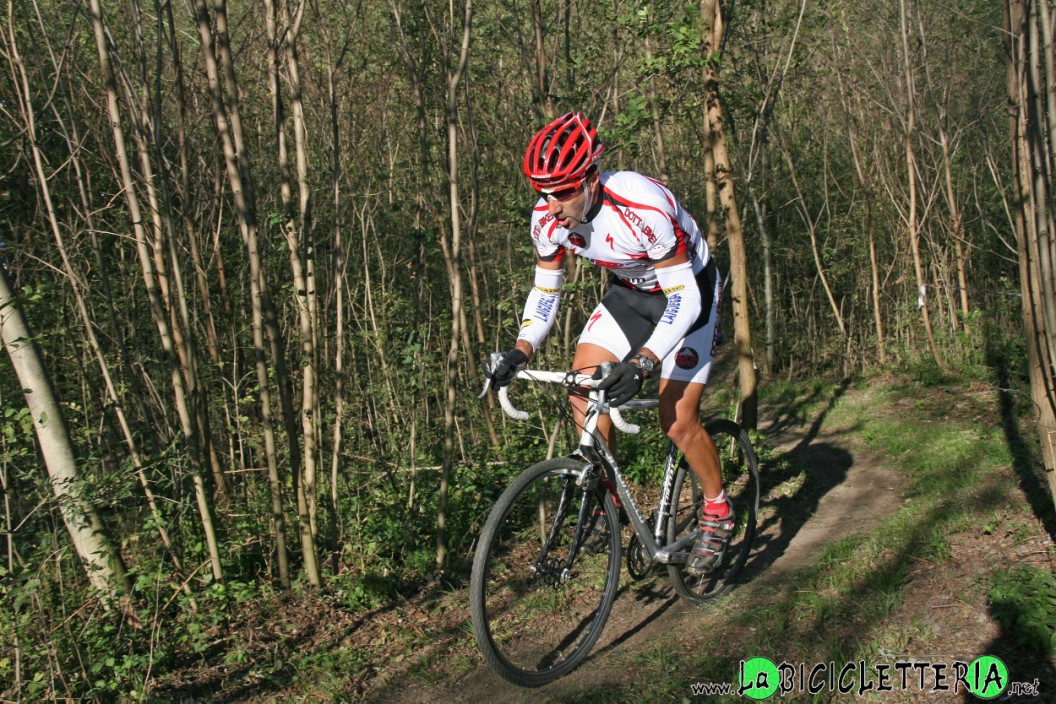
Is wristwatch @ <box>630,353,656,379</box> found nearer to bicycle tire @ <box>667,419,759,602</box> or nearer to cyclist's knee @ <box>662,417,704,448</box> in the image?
cyclist's knee @ <box>662,417,704,448</box>

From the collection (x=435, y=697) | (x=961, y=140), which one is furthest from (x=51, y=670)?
(x=961, y=140)

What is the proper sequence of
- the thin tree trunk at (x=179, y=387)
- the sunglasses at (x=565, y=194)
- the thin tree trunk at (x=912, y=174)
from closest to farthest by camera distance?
the sunglasses at (x=565, y=194)
the thin tree trunk at (x=179, y=387)
the thin tree trunk at (x=912, y=174)

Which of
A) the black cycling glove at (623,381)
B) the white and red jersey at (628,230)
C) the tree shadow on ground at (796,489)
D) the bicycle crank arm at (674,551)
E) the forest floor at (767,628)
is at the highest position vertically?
the white and red jersey at (628,230)

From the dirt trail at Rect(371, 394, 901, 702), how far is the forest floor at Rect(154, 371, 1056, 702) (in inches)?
0.4

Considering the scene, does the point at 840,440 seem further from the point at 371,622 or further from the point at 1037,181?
the point at 371,622

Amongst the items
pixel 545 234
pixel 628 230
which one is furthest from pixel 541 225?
pixel 628 230

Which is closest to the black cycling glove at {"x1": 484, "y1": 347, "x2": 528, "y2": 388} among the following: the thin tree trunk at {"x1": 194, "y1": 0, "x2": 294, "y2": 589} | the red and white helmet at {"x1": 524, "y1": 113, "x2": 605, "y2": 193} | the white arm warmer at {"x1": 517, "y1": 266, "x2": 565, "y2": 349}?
the white arm warmer at {"x1": 517, "y1": 266, "x2": 565, "y2": 349}

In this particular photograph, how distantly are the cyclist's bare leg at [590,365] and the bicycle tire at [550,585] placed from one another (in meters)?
0.31

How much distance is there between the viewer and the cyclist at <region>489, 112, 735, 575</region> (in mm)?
3414

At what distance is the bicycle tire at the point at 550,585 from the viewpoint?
3.45 metres

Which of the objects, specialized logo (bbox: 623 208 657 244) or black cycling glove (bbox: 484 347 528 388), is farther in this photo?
specialized logo (bbox: 623 208 657 244)

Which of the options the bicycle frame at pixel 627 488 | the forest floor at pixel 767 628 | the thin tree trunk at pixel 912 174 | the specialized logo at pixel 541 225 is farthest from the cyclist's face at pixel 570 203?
the thin tree trunk at pixel 912 174

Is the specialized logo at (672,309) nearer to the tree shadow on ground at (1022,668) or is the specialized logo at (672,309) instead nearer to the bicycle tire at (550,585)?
the bicycle tire at (550,585)

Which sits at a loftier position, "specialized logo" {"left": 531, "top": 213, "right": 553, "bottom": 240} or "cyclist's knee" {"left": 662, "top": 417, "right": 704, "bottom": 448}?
"specialized logo" {"left": 531, "top": 213, "right": 553, "bottom": 240}
